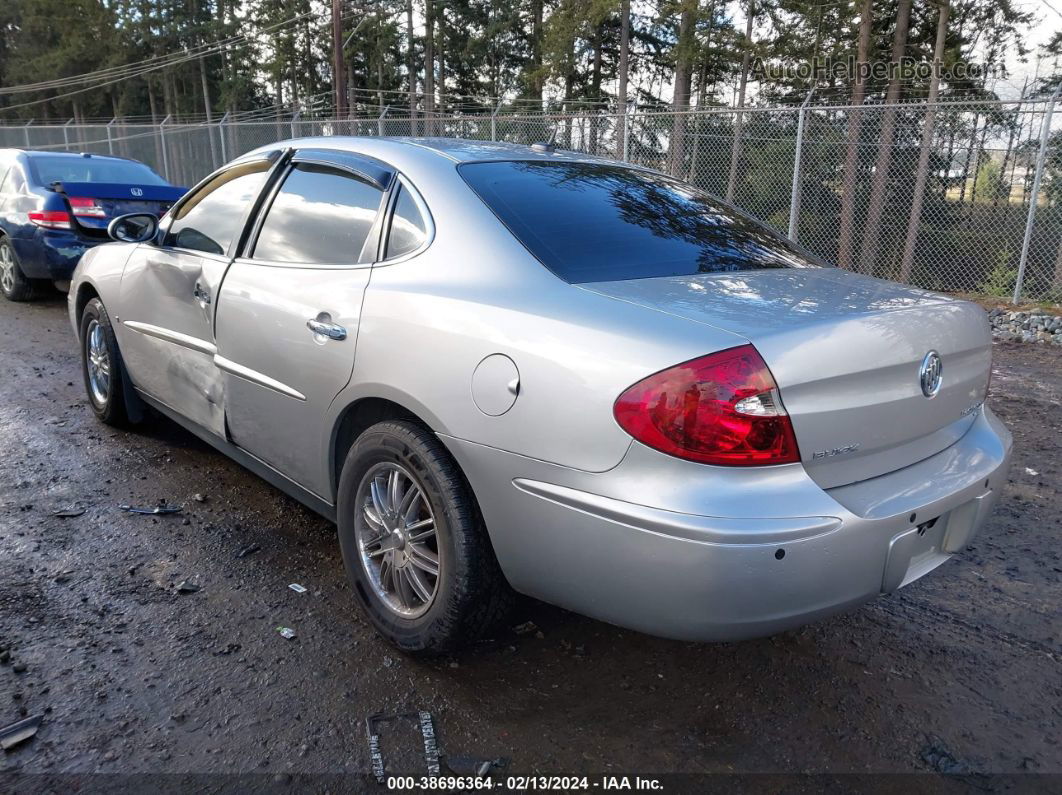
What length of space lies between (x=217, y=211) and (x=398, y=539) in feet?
6.46

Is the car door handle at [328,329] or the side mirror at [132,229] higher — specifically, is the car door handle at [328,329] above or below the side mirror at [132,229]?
below

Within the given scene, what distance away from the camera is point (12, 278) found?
872 cm

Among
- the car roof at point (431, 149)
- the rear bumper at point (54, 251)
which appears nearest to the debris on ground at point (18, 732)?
the car roof at point (431, 149)

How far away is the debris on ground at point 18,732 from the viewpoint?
218 centimetres

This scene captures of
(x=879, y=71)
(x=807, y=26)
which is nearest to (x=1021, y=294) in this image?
(x=879, y=71)

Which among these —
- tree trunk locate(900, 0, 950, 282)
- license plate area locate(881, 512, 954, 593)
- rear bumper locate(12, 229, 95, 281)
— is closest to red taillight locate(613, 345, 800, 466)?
license plate area locate(881, 512, 954, 593)

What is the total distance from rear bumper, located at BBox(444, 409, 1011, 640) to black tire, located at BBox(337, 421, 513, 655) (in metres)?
0.09

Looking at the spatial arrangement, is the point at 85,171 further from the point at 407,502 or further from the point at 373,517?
the point at 407,502

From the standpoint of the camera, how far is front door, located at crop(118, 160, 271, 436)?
3492 millimetres

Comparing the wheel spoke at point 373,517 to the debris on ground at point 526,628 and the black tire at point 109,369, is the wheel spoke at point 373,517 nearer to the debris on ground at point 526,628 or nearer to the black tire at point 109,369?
the debris on ground at point 526,628

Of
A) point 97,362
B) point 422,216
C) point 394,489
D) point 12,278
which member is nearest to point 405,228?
point 422,216

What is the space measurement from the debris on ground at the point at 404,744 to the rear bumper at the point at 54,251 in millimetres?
7375

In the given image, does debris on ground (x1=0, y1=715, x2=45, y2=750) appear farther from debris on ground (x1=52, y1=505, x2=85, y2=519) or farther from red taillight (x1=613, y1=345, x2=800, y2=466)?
red taillight (x1=613, y1=345, x2=800, y2=466)

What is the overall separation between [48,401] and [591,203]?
4.21 meters
